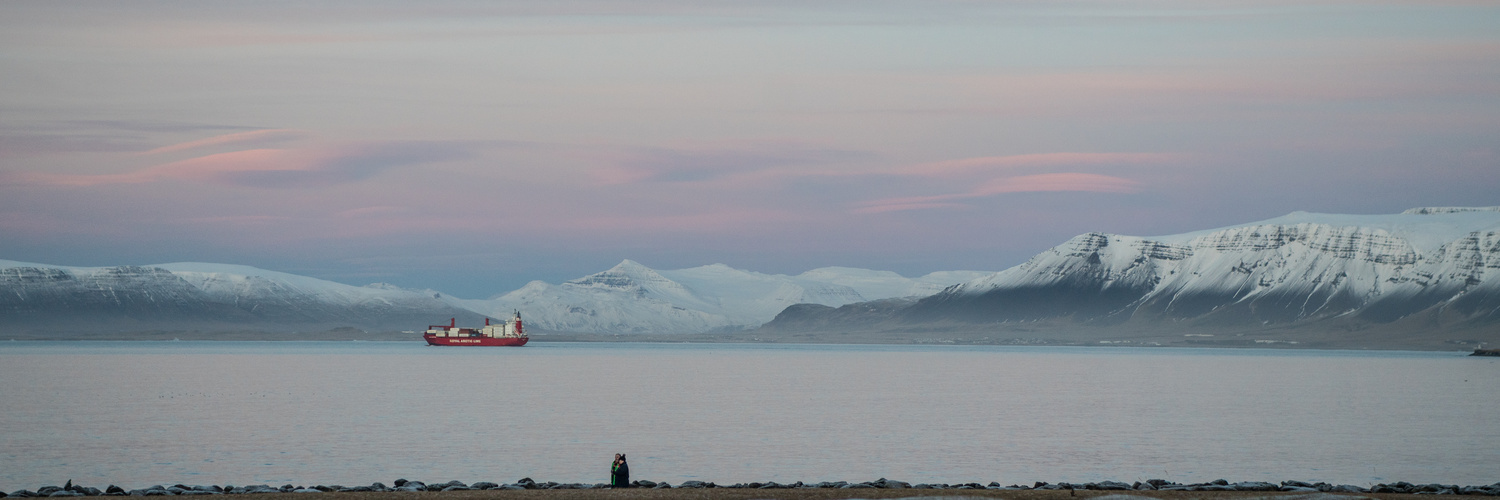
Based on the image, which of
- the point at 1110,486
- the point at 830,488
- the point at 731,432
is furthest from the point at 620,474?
the point at 731,432

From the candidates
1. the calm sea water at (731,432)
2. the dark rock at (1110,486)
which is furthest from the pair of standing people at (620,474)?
the dark rock at (1110,486)

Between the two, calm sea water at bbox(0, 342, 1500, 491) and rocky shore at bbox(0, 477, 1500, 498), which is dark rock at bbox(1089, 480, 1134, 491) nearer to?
rocky shore at bbox(0, 477, 1500, 498)

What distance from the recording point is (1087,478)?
146 feet

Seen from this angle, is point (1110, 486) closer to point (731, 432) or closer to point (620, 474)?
point (620, 474)

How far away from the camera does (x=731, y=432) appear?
200 feet

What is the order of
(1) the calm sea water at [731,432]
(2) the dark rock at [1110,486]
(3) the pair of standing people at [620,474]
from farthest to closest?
(1) the calm sea water at [731,432] < (3) the pair of standing people at [620,474] < (2) the dark rock at [1110,486]

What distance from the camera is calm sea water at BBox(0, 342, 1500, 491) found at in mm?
46156

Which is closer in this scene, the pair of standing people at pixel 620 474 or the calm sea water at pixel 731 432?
the pair of standing people at pixel 620 474

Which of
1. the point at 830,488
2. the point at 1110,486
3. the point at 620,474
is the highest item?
the point at 620,474

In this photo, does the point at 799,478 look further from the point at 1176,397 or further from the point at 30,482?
the point at 1176,397

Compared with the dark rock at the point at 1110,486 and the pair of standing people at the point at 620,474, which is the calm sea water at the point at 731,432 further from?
the pair of standing people at the point at 620,474

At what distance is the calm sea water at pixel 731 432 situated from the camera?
4616 cm

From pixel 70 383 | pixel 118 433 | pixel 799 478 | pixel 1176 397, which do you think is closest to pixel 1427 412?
pixel 1176 397

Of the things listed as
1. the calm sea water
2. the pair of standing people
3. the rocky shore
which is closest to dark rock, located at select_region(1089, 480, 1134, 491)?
the rocky shore
